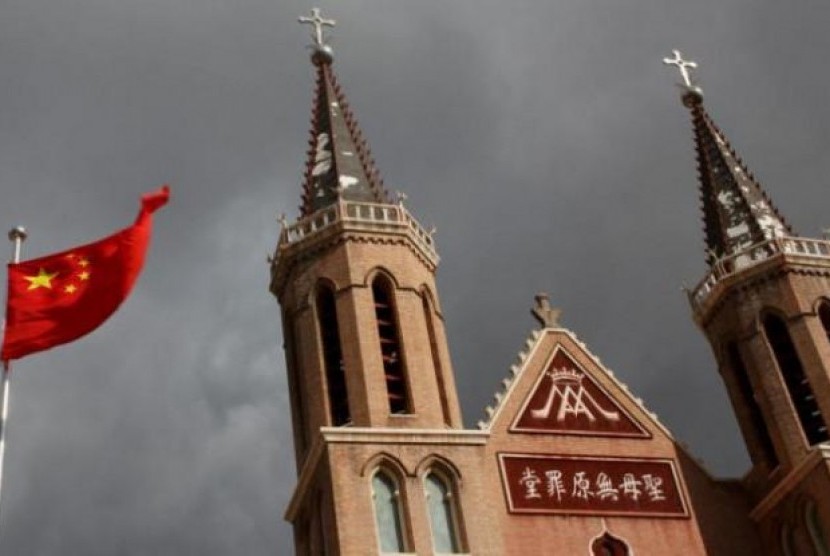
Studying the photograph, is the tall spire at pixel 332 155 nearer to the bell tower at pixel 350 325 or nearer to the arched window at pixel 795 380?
the bell tower at pixel 350 325

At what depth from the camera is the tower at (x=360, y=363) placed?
2873 centimetres

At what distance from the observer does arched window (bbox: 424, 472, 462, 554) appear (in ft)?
93.8

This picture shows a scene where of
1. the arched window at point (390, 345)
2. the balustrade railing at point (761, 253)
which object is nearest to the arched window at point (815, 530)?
the balustrade railing at point (761, 253)

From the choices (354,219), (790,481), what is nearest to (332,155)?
(354,219)

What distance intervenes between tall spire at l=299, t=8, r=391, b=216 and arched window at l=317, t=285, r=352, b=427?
3080 mm

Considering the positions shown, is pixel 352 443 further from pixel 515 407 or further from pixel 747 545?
pixel 747 545

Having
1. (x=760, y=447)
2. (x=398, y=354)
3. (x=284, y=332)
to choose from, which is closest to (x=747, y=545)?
(x=760, y=447)

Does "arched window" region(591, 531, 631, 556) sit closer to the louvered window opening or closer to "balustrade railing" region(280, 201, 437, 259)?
the louvered window opening

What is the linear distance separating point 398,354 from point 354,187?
5.65 meters

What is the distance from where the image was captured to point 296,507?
1230 inches

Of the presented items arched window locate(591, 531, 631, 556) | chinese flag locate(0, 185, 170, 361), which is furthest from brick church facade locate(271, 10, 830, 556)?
chinese flag locate(0, 185, 170, 361)

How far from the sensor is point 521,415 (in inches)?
1251

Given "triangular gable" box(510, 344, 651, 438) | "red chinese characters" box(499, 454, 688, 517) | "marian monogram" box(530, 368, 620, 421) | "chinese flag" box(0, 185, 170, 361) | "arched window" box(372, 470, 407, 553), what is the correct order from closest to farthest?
"chinese flag" box(0, 185, 170, 361) < "arched window" box(372, 470, 407, 553) < "red chinese characters" box(499, 454, 688, 517) < "triangular gable" box(510, 344, 651, 438) < "marian monogram" box(530, 368, 620, 421)

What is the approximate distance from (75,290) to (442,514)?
1202 centimetres
